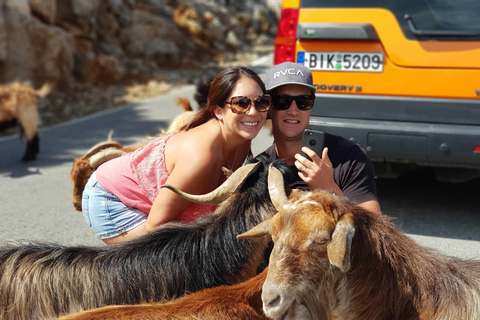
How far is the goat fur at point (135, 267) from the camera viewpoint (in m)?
2.96

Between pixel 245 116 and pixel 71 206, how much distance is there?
3695 mm

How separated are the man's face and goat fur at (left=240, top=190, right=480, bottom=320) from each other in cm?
114

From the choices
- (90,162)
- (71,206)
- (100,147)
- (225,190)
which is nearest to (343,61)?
(100,147)

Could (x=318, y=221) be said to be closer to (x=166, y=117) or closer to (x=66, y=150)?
(x=66, y=150)

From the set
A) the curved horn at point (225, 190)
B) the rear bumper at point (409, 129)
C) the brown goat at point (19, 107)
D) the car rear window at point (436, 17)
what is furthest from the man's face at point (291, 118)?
the brown goat at point (19, 107)

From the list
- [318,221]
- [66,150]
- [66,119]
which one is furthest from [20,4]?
[318,221]

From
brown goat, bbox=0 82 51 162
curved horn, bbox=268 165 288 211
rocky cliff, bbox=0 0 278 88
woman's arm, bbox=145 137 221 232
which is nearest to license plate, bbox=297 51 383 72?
woman's arm, bbox=145 137 221 232

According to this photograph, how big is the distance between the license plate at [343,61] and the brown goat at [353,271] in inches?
114

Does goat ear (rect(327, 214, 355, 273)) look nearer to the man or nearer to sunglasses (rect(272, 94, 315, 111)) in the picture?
the man

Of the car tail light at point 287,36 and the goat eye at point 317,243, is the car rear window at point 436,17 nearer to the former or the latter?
the car tail light at point 287,36

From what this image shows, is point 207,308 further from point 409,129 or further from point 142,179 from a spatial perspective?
point 409,129

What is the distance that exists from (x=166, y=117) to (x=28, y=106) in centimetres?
360

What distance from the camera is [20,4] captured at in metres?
15.3

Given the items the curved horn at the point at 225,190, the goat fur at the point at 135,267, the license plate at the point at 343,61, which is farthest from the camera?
the license plate at the point at 343,61
